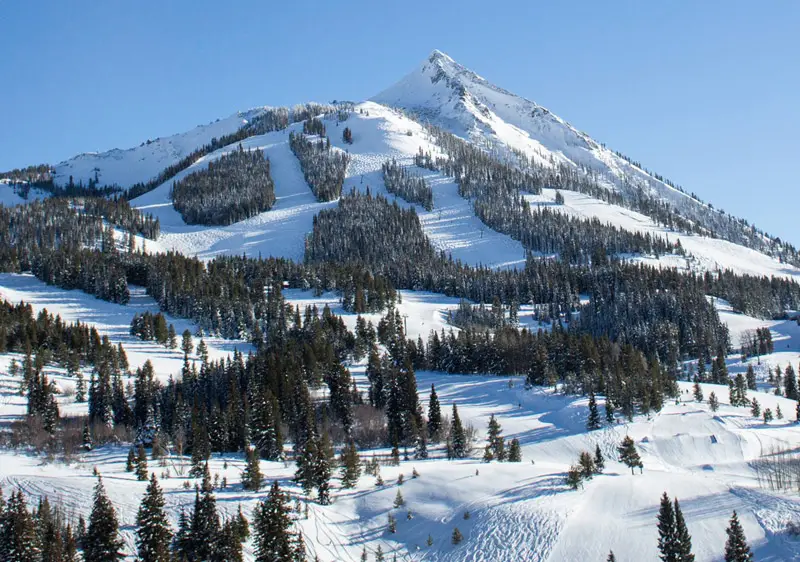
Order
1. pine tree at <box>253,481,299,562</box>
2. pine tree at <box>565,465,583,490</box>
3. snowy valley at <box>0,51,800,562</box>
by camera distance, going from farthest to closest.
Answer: pine tree at <box>565,465,583,490</box>, snowy valley at <box>0,51,800,562</box>, pine tree at <box>253,481,299,562</box>

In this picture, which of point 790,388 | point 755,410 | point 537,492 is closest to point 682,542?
point 537,492

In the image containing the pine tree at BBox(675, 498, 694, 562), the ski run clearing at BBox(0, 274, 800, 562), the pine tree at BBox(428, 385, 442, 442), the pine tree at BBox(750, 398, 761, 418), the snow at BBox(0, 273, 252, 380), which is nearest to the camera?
the pine tree at BBox(675, 498, 694, 562)

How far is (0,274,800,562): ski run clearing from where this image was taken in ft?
189

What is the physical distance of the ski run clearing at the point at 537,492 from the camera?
57.6 m

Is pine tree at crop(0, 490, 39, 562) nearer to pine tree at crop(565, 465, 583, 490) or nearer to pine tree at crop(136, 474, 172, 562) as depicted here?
pine tree at crop(136, 474, 172, 562)

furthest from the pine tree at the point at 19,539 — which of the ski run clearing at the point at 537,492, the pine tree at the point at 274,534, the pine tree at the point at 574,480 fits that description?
the pine tree at the point at 574,480

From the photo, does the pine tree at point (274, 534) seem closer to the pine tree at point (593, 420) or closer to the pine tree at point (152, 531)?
the pine tree at point (152, 531)

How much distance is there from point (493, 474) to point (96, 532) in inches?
1615

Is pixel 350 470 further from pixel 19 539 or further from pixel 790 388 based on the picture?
pixel 790 388

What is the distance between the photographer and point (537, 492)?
6631cm

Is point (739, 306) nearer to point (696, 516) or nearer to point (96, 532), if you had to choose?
point (696, 516)

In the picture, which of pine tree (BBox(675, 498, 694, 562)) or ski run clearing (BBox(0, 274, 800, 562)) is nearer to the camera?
pine tree (BBox(675, 498, 694, 562))

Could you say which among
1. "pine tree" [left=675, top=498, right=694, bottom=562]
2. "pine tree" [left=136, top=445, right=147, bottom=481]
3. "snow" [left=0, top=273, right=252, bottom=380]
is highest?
"snow" [left=0, top=273, right=252, bottom=380]

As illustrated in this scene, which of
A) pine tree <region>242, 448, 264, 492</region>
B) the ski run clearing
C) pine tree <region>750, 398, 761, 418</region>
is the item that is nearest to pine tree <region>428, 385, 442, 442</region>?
the ski run clearing
